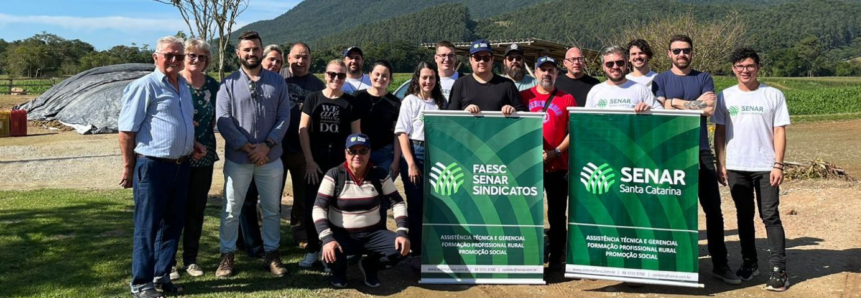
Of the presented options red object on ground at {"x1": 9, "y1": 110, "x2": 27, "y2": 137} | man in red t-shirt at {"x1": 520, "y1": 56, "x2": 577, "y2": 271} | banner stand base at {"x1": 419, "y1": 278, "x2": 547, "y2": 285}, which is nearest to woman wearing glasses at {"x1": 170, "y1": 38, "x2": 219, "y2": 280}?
banner stand base at {"x1": 419, "y1": 278, "x2": 547, "y2": 285}

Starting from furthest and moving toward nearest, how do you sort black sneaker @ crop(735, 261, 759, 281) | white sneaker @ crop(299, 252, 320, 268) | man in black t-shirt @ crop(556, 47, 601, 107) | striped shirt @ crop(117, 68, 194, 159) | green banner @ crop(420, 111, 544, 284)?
man in black t-shirt @ crop(556, 47, 601, 107) < white sneaker @ crop(299, 252, 320, 268) < black sneaker @ crop(735, 261, 759, 281) < green banner @ crop(420, 111, 544, 284) < striped shirt @ crop(117, 68, 194, 159)

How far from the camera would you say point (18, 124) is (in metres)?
20.0

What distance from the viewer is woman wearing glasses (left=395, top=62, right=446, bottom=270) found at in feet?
18.0

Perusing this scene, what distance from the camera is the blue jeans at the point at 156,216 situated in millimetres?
4492

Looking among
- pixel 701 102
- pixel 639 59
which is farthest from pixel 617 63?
pixel 701 102

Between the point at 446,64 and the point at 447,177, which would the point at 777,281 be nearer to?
the point at 447,177

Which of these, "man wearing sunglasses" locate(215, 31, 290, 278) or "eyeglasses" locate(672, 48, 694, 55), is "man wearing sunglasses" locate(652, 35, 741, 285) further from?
"man wearing sunglasses" locate(215, 31, 290, 278)

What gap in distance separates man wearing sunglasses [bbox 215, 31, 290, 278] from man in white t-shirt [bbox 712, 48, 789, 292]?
11.2ft

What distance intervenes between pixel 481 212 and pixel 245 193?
1.82 m

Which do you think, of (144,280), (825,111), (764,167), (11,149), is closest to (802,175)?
(764,167)

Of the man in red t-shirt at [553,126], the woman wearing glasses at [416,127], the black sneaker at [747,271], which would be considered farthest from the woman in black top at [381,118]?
the black sneaker at [747,271]

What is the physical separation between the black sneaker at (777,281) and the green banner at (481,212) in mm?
1734

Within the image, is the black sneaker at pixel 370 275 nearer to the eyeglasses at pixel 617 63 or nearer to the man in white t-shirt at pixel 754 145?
the eyeglasses at pixel 617 63

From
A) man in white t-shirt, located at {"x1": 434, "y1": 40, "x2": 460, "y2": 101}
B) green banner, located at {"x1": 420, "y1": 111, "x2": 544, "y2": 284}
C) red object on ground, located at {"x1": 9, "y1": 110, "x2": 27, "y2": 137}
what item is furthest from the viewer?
red object on ground, located at {"x1": 9, "y1": 110, "x2": 27, "y2": 137}
